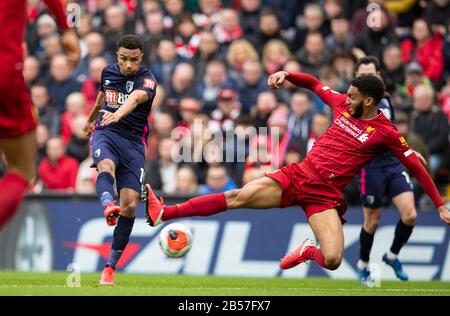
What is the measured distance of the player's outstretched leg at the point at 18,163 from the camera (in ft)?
29.2

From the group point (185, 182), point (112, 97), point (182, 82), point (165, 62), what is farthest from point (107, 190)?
point (165, 62)

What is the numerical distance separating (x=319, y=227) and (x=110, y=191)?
2364mm

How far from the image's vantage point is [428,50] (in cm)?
1936

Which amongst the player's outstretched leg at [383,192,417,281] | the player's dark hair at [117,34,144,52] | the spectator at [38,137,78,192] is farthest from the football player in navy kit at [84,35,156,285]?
the spectator at [38,137,78,192]

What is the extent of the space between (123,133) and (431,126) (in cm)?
673

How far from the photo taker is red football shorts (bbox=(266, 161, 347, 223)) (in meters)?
12.1

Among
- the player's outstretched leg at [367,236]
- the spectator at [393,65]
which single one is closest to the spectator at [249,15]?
the spectator at [393,65]

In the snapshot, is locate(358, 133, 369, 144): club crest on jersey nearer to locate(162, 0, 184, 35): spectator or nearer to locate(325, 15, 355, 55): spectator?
locate(325, 15, 355, 55): spectator

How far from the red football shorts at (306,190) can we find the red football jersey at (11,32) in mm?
4109

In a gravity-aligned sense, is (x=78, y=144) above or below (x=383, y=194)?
below

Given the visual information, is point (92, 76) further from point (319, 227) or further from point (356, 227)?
point (319, 227)

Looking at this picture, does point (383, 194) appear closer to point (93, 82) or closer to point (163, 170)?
point (163, 170)

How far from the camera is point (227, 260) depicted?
16.7m

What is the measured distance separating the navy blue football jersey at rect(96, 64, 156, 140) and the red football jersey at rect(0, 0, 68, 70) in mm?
3771
